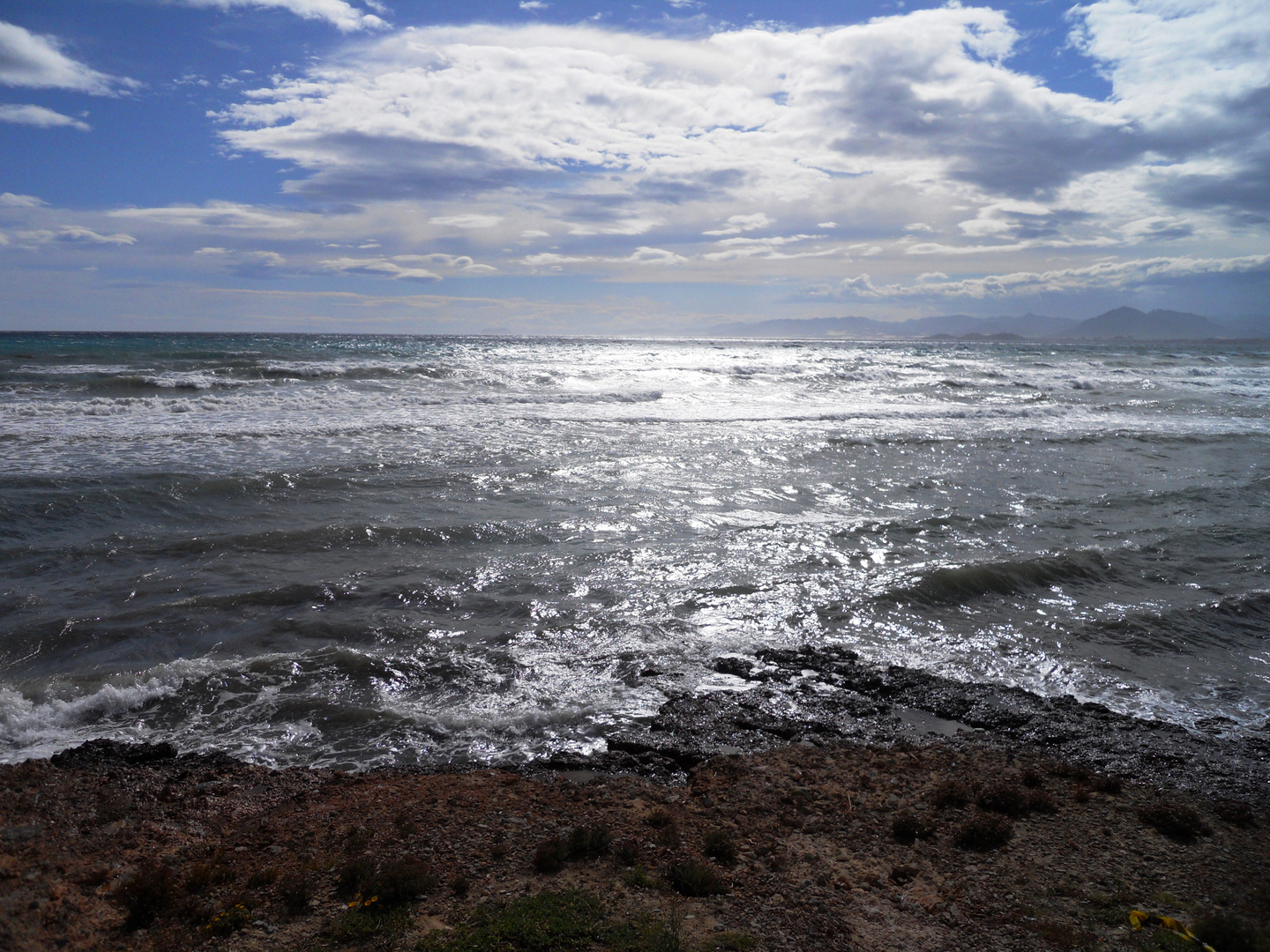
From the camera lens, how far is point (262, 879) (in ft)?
11.9

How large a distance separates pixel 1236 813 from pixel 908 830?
2.15m

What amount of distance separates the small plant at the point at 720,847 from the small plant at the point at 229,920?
91.4 inches

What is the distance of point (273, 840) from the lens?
13.1 ft

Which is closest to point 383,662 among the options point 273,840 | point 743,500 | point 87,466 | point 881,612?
point 273,840

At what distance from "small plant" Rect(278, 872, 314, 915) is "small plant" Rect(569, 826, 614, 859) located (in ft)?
4.33

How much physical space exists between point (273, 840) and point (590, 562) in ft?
17.3

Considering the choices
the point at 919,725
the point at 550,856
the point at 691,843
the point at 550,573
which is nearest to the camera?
the point at 550,856

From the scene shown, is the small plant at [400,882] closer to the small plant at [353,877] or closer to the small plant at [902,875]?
the small plant at [353,877]

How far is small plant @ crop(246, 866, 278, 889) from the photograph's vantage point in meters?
3.59

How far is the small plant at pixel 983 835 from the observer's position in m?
4.14

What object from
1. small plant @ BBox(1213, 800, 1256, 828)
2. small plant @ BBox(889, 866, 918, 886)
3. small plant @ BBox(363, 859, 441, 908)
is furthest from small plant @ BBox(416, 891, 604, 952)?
small plant @ BBox(1213, 800, 1256, 828)

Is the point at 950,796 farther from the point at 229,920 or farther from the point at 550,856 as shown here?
the point at 229,920

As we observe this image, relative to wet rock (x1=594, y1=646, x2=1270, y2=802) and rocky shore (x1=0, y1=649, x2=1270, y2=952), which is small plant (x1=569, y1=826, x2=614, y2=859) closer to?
rocky shore (x1=0, y1=649, x2=1270, y2=952)

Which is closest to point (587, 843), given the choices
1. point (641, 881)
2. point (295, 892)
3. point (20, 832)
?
point (641, 881)
